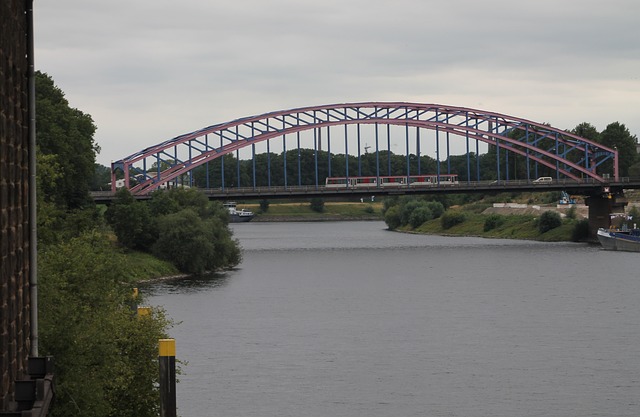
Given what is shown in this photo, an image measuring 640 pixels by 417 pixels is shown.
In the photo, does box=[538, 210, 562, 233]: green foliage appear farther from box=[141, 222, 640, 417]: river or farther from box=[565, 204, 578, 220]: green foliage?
box=[141, 222, 640, 417]: river

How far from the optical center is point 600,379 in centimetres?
3150

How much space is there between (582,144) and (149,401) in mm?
96323

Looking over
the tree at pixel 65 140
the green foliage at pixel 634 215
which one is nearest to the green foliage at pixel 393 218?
the green foliage at pixel 634 215

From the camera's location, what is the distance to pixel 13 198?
1280 cm

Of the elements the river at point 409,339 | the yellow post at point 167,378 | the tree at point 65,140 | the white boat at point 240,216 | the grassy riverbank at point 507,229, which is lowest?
the river at point 409,339

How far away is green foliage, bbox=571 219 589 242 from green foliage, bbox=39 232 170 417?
246 feet

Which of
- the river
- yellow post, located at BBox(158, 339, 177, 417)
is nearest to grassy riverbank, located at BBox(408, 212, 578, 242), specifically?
the river

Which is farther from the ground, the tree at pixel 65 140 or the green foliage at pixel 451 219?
the tree at pixel 65 140

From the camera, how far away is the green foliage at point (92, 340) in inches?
739

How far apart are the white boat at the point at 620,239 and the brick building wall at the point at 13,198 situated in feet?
251

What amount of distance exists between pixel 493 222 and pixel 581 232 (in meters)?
15.7

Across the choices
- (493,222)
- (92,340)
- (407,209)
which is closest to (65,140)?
(92,340)

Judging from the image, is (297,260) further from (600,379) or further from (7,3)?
(7,3)

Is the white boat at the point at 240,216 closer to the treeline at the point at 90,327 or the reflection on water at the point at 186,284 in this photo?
the reflection on water at the point at 186,284
